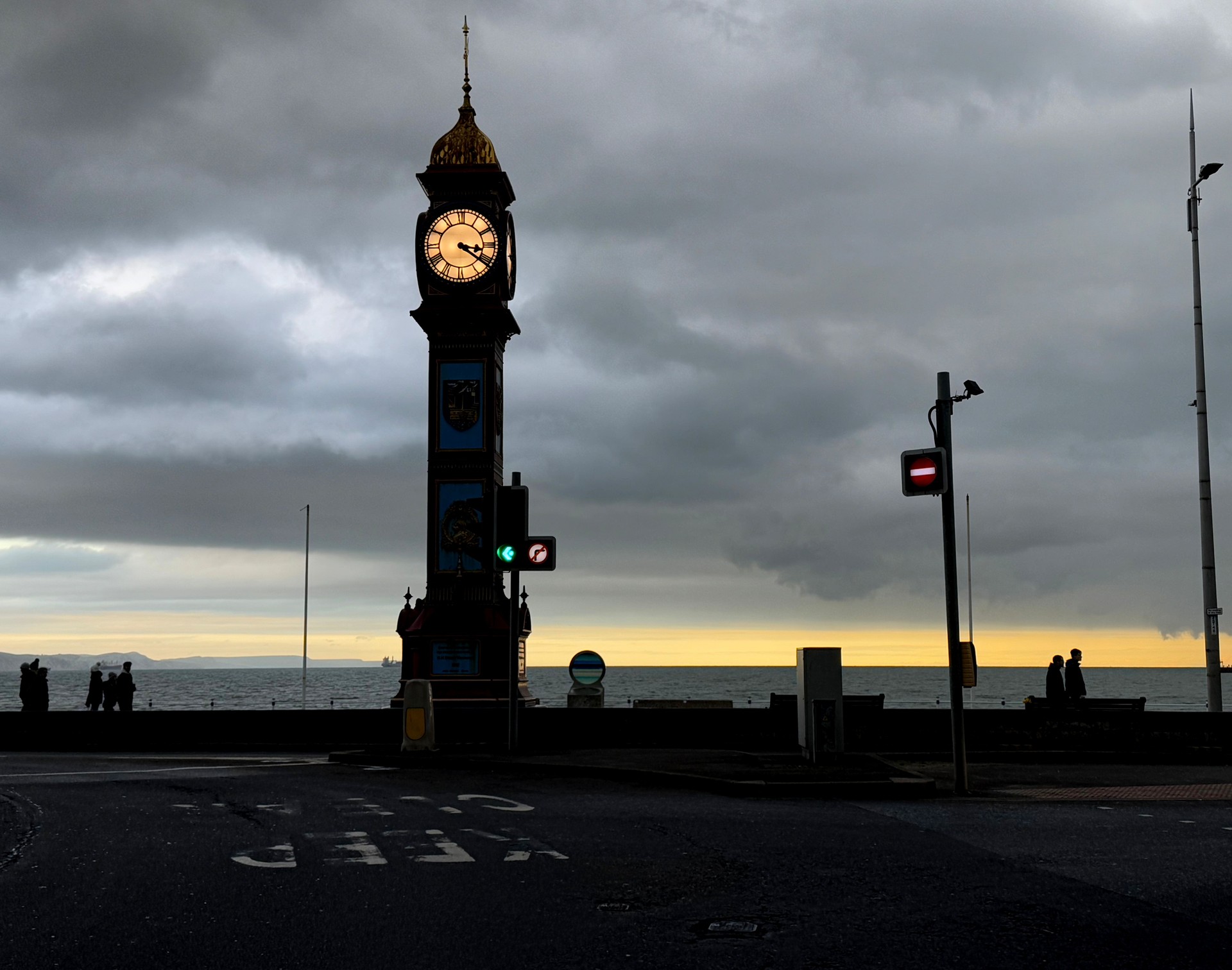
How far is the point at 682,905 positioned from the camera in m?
7.73

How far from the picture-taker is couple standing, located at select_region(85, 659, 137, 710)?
29812 millimetres

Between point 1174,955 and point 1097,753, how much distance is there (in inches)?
Result: 551

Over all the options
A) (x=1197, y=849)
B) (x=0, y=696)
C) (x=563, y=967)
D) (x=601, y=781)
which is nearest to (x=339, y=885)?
(x=563, y=967)

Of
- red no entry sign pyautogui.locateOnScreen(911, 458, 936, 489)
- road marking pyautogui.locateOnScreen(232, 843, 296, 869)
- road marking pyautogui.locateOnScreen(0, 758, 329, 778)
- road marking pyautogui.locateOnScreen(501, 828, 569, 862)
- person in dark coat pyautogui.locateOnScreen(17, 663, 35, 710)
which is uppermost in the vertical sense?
red no entry sign pyautogui.locateOnScreen(911, 458, 936, 489)

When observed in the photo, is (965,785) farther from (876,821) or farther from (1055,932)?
(1055,932)

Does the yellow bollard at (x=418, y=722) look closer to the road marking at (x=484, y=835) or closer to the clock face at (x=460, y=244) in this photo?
Answer: the road marking at (x=484, y=835)

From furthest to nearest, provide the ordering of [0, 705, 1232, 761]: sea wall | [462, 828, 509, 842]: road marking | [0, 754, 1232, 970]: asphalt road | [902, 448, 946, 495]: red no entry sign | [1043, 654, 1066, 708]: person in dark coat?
→ [1043, 654, 1066, 708]: person in dark coat, [0, 705, 1232, 761]: sea wall, [902, 448, 946, 495]: red no entry sign, [462, 828, 509, 842]: road marking, [0, 754, 1232, 970]: asphalt road

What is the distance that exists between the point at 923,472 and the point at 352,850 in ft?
24.8

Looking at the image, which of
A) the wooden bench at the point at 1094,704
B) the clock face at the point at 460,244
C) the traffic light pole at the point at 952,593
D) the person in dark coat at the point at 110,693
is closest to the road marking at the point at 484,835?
the traffic light pole at the point at 952,593

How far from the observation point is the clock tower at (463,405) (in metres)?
34.6

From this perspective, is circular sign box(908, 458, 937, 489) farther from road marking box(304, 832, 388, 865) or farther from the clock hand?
the clock hand

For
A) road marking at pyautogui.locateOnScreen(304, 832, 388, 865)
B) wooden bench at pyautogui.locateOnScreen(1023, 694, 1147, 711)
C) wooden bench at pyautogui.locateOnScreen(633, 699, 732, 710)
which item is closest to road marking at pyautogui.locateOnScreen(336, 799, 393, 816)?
road marking at pyautogui.locateOnScreen(304, 832, 388, 865)

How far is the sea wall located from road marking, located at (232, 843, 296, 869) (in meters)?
10.9

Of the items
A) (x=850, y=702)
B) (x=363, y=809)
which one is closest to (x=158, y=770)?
(x=363, y=809)
